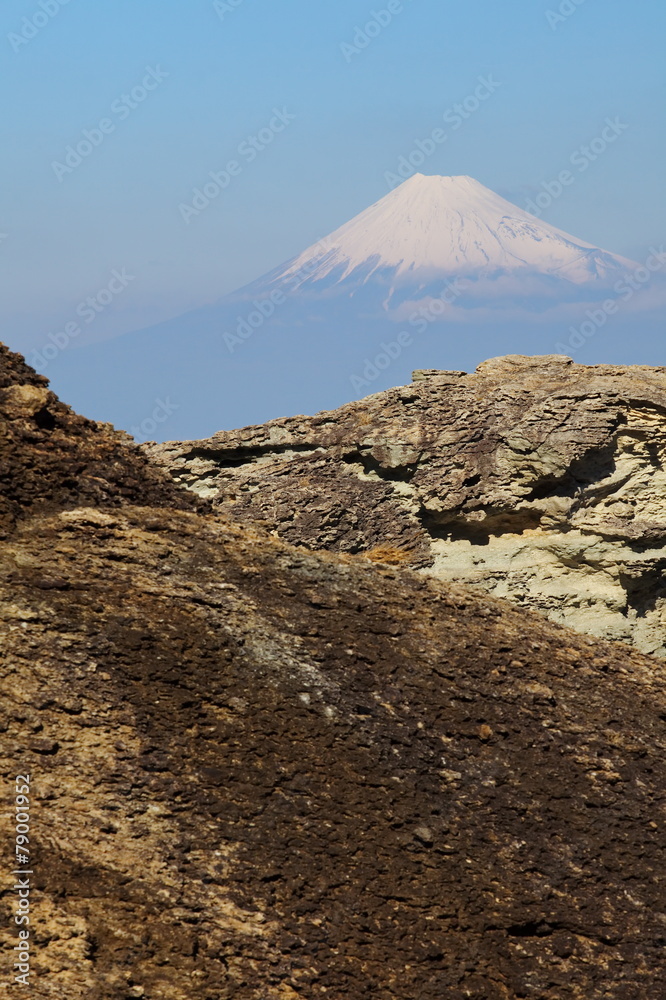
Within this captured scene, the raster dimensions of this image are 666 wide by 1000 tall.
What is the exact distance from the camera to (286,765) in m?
10.6

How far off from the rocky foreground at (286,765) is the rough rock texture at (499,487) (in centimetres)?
401

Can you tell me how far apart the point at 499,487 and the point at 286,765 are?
9185 millimetres

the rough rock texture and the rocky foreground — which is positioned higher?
the rough rock texture

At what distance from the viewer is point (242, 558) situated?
Answer: 1320cm

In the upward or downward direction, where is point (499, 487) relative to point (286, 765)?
upward

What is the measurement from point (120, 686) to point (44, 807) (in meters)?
1.55

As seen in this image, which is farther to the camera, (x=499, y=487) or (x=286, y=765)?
(x=499, y=487)

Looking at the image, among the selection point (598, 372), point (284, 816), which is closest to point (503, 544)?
point (598, 372)

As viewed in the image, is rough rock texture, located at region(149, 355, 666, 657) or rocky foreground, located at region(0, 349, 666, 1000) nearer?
rocky foreground, located at region(0, 349, 666, 1000)

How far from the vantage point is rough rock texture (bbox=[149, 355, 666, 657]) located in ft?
59.2

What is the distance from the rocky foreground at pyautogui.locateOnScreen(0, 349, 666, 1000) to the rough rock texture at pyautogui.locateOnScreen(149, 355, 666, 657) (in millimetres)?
4008

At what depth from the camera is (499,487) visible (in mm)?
18547

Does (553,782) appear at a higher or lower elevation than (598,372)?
lower

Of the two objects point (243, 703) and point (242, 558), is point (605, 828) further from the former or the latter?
point (242, 558)
